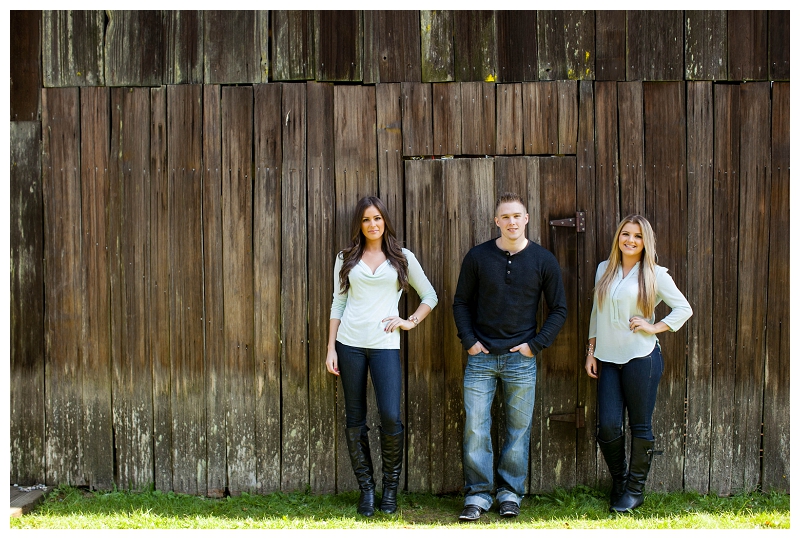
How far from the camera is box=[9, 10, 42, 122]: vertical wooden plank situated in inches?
171

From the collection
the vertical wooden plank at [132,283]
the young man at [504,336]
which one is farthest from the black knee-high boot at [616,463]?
the vertical wooden plank at [132,283]

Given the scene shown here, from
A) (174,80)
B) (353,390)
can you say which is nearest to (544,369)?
(353,390)

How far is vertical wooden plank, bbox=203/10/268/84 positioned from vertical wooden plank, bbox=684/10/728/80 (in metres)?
2.87

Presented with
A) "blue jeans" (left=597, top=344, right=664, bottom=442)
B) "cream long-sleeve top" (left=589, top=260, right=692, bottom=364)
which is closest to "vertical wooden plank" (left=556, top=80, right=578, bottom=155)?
"cream long-sleeve top" (left=589, top=260, right=692, bottom=364)

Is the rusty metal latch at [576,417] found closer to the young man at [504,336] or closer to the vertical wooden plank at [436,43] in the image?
the young man at [504,336]

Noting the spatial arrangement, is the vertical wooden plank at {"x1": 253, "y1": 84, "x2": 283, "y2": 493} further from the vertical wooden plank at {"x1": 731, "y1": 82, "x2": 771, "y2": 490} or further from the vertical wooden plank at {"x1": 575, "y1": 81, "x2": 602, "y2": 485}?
the vertical wooden plank at {"x1": 731, "y1": 82, "x2": 771, "y2": 490}

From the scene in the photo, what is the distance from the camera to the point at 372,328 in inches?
152

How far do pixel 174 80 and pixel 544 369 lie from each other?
3.20 meters

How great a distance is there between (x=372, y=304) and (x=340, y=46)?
1.78 metres

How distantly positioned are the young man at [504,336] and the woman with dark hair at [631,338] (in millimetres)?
313

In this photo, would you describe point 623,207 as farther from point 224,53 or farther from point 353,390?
point 224,53

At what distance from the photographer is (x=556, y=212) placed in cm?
423

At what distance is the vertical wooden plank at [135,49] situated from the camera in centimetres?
430

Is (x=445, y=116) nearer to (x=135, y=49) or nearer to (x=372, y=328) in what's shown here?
(x=372, y=328)
